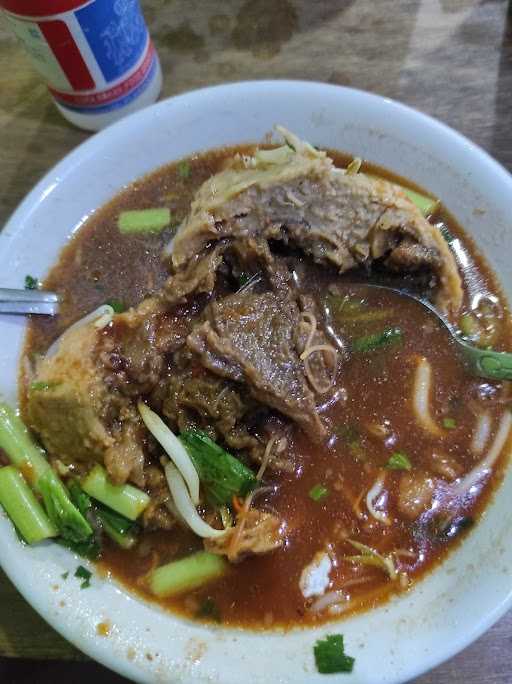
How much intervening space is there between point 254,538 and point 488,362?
1.07 metres

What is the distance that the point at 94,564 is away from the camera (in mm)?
2211

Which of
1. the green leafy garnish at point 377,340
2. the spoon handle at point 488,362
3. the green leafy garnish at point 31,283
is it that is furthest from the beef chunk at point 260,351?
the green leafy garnish at point 31,283

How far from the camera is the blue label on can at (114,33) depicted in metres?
2.33

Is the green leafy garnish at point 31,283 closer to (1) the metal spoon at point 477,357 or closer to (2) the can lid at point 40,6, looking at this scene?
(2) the can lid at point 40,6

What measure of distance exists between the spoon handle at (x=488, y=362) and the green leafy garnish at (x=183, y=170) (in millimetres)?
1355

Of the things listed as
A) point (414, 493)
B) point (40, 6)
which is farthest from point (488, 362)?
point (40, 6)

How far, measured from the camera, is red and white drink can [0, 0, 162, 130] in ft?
7.44

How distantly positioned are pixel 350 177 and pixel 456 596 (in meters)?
1.52

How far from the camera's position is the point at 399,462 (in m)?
2.27

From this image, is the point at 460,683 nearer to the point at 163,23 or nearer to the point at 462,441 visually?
the point at 462,441

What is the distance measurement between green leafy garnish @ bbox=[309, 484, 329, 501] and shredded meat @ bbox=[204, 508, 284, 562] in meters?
0.16

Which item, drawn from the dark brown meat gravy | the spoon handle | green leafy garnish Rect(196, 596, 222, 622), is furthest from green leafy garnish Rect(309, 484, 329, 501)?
the spoon handle

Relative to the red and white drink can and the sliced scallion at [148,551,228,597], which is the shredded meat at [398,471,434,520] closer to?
the sliced scallion at [148,551,228,597]

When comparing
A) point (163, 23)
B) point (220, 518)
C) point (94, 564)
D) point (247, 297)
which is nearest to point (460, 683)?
point (220, 518)
